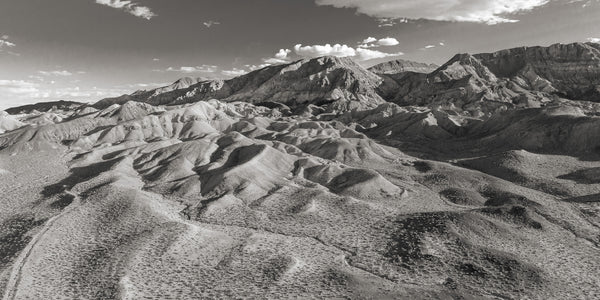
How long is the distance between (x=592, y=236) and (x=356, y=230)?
95.0ft

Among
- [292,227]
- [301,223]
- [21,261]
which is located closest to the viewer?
[21,261]

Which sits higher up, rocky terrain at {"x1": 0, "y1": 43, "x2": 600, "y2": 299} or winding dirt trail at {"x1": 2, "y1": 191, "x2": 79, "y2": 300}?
winding dirt trail at {"x1": 2, "y1": 191, "x2": 79, "y2": 300}

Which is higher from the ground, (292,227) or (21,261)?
(21,261)

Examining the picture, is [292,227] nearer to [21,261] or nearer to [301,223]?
[301,223]

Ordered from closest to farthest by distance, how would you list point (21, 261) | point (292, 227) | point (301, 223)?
1. point (21, 261)
2. point (292, 227)
3. point (301, 223)

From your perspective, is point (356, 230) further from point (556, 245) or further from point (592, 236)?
point (592, 236)

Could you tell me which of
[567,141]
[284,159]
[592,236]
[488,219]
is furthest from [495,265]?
[567,141]

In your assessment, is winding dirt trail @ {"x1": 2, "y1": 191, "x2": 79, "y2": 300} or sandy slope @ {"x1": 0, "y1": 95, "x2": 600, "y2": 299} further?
sandy slope @ {"x1": 0, "y1": 95, "x2": 600, "y2": 299}

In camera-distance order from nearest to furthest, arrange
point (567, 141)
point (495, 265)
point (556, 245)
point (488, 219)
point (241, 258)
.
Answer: point (495, 265)
point (241, 258)
point (556, 245)
point (488, 219)
point (567, 141)

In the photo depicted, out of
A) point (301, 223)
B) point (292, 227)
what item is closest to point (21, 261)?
point (292, 227)

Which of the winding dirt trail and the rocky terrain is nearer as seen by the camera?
the winding dirt trail

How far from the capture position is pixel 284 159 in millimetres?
90000

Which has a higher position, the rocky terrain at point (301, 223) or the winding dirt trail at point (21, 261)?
the winding dirt trail at point (21, 261)

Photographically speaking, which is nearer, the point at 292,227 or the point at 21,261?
the point at 21,261
